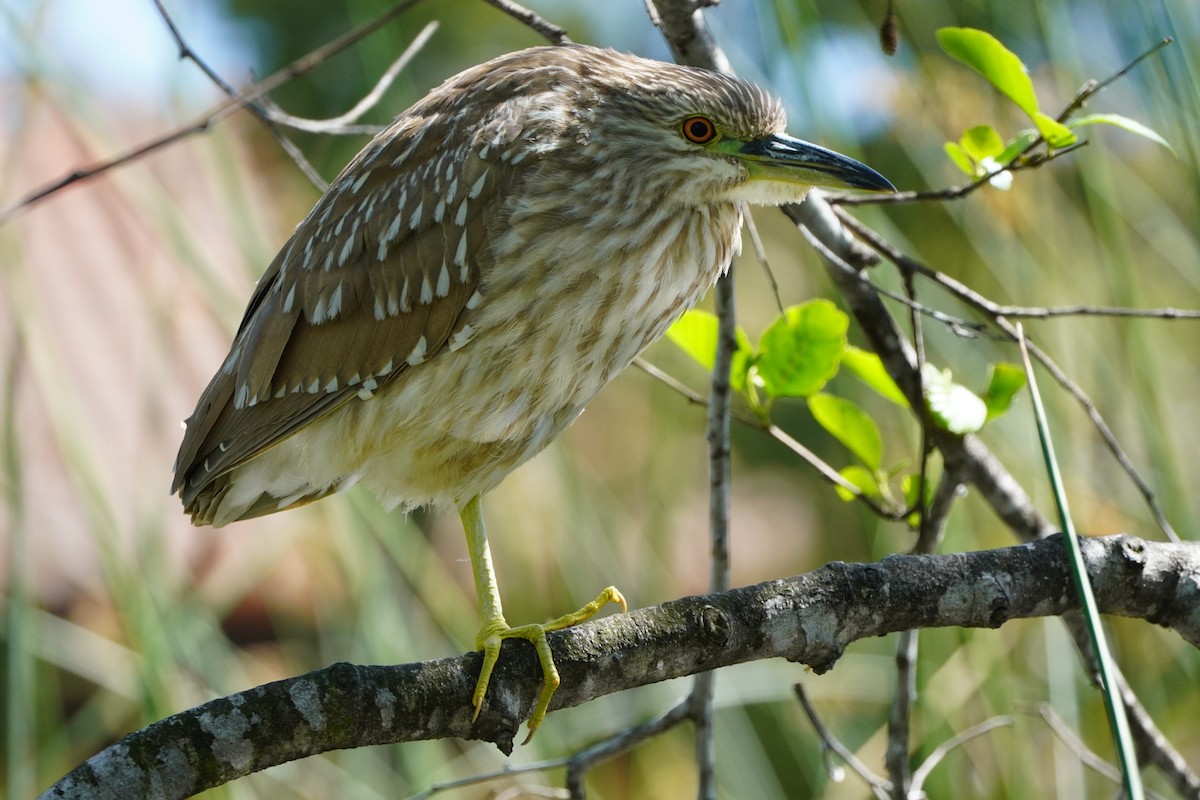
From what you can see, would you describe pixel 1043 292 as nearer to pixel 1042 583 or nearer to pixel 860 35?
pixel 860 35

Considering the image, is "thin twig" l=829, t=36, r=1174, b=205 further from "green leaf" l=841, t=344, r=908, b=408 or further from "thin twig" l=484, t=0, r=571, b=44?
"thin twig" l=484, t=0, r=571, b=44

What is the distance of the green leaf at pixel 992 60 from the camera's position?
170cm

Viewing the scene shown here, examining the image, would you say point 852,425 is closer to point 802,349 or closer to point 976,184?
point 802,349

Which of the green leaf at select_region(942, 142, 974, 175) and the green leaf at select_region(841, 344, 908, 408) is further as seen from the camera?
the green leaf at select_region(841, 344, 908, 408)

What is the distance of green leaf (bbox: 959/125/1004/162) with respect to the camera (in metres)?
1.83

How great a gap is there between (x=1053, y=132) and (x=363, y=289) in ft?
4.17

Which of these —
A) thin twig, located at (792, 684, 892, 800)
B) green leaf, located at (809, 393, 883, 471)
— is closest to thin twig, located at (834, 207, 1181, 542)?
green leaf, located at (809, 393, 883, 471)

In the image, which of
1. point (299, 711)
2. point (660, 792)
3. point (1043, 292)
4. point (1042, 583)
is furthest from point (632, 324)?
point (660, 792)

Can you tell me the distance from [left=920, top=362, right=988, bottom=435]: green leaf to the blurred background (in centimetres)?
47

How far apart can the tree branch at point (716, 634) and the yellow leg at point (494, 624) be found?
0.02 metres

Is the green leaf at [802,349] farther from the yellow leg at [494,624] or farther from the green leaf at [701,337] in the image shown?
the yellow leg at [494,624]

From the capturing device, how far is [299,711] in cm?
132

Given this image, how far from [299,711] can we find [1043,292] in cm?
204

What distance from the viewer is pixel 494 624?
1.96 meters
